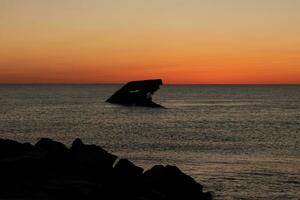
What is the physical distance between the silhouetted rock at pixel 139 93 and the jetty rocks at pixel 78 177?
87.8 meters

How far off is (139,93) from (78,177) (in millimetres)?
100921

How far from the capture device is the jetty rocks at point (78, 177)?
19734 millimetres

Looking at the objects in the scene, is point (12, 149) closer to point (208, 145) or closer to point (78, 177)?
point (78, 177)

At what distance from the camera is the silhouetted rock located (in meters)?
115

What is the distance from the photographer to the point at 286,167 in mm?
39156

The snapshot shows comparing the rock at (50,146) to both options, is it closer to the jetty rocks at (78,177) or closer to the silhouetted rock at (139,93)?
the jetty rocks at (78,177)

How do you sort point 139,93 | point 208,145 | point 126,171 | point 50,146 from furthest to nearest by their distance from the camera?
point 139,93
point 208,145
point 50,146
point 126,171

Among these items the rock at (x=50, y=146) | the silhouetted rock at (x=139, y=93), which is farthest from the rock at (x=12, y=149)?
the silhouetted rock at (x=139, y=93)

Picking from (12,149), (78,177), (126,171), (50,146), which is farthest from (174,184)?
(12,149)

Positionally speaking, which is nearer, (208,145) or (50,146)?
(50,146)

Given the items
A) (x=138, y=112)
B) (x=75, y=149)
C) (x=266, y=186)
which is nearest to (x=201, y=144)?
(x=266, y=186)

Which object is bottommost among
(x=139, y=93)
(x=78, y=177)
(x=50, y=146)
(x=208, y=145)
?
(x=208, y=145)

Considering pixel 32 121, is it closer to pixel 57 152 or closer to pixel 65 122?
pixel 65 122

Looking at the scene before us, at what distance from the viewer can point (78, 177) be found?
21.8 m
